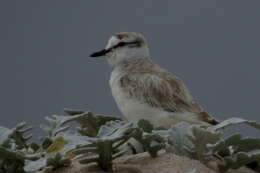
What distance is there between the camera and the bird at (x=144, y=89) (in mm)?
6219

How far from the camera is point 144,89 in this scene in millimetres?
6531

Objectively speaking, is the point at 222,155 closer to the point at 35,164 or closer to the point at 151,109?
the point at 35,164

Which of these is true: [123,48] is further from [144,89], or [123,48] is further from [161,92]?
[161,92]

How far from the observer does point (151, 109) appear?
249 inches

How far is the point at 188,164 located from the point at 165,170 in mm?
A: 163

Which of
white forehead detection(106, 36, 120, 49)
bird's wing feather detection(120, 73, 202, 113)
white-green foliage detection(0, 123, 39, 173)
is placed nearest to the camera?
white-green foliage detection(0, 123, 39, 173)

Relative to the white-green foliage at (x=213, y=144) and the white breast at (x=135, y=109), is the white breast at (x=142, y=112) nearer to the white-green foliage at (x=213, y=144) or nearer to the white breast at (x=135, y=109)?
the white breast at (x=135, y=109)

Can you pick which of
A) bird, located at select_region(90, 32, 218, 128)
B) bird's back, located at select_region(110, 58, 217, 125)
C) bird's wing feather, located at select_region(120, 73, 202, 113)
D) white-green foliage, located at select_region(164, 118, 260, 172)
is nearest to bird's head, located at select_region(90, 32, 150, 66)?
bird, located at select_region(90, 32, 218, 128)

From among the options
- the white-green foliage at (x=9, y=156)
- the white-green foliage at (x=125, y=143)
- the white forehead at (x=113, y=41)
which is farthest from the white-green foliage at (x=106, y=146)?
the white forehead at (x=113, y=41)

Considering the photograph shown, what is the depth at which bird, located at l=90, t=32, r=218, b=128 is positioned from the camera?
245 inches

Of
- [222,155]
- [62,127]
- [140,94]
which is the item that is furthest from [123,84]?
[222,155]

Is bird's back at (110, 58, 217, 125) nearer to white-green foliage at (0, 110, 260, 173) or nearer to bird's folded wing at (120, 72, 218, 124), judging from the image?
bird's folded wing at (120, 72, 218, 124)

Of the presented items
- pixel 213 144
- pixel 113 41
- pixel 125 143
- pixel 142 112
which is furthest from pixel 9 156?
pixel 113 41

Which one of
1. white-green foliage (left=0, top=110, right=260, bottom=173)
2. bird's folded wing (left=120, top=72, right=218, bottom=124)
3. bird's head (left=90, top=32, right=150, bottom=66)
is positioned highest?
bird's head (left=90, top=32, right=150, bottom=66)
